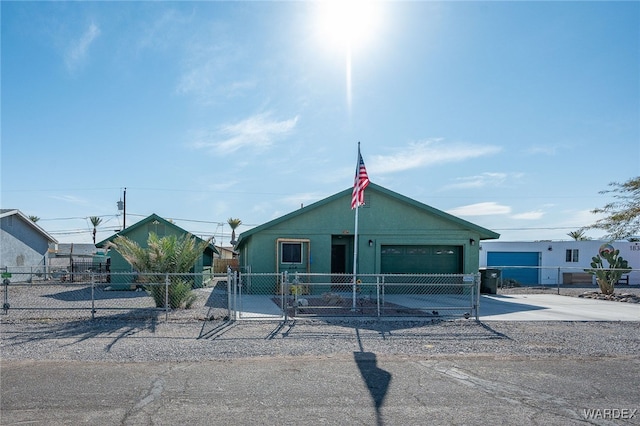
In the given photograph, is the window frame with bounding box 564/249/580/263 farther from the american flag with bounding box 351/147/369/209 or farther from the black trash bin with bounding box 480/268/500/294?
the american flag with bounding box 351/147/369/209

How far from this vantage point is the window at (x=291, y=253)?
707 inches

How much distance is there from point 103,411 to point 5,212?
2621 centimetres

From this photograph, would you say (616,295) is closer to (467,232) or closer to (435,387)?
(467,232)

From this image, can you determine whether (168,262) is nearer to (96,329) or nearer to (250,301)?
(250,301)

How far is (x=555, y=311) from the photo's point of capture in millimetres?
13227

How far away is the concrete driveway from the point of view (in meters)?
11.8

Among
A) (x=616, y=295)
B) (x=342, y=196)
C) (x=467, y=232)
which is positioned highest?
(x=342, y=196)

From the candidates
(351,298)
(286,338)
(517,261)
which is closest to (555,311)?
(351,298)

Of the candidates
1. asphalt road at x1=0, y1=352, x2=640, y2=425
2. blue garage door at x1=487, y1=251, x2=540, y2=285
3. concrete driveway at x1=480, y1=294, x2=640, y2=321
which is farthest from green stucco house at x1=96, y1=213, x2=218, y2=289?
blue garage door at x1=487, y1=251, x2=540, y2=285

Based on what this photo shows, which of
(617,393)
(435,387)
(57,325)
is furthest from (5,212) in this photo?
(617,393)

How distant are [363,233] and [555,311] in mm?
7617

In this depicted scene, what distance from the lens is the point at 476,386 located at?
18.9 ft

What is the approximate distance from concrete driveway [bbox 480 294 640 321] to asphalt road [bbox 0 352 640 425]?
468 cm

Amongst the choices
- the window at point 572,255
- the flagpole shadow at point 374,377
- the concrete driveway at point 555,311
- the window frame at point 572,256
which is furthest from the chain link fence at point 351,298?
the window at point 572,255
